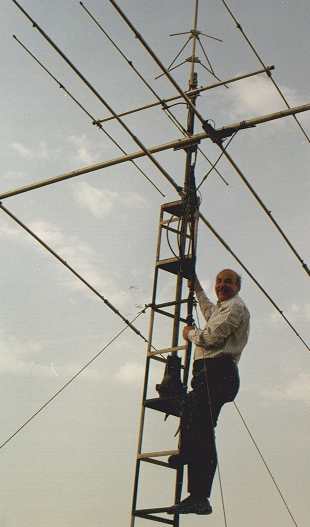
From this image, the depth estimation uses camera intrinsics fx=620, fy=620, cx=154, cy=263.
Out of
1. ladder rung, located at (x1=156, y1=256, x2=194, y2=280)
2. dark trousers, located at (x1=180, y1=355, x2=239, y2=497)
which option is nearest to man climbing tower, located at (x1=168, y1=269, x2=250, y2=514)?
dark trousers, located at (x1=180, y1=355, x2=239, y2=497)

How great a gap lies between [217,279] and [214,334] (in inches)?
28.3

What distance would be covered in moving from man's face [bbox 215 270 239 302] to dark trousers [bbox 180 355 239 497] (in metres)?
0.69

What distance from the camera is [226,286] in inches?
264

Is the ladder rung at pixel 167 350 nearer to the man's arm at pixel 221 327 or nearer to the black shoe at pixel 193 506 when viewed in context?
the man's arm at pixel 221 327

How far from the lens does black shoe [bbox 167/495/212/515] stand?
19.5ft

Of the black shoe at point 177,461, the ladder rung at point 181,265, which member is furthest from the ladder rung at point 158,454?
the ladder rung at point 181,265

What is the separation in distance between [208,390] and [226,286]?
1141 millimetres

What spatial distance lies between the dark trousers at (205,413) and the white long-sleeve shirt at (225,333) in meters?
0.10

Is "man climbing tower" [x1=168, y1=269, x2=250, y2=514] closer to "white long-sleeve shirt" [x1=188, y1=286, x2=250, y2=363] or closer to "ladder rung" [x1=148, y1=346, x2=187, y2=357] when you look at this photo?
"white long-sleeve shirt" [x1=188, y1=286, x2=250, y2=363]

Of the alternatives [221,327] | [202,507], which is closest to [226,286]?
[221,327]

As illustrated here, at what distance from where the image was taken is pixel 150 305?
7.66 metres

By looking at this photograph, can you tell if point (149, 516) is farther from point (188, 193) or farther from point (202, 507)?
point (188, 193)

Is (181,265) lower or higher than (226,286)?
higher

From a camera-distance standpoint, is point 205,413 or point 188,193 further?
point 188,193
